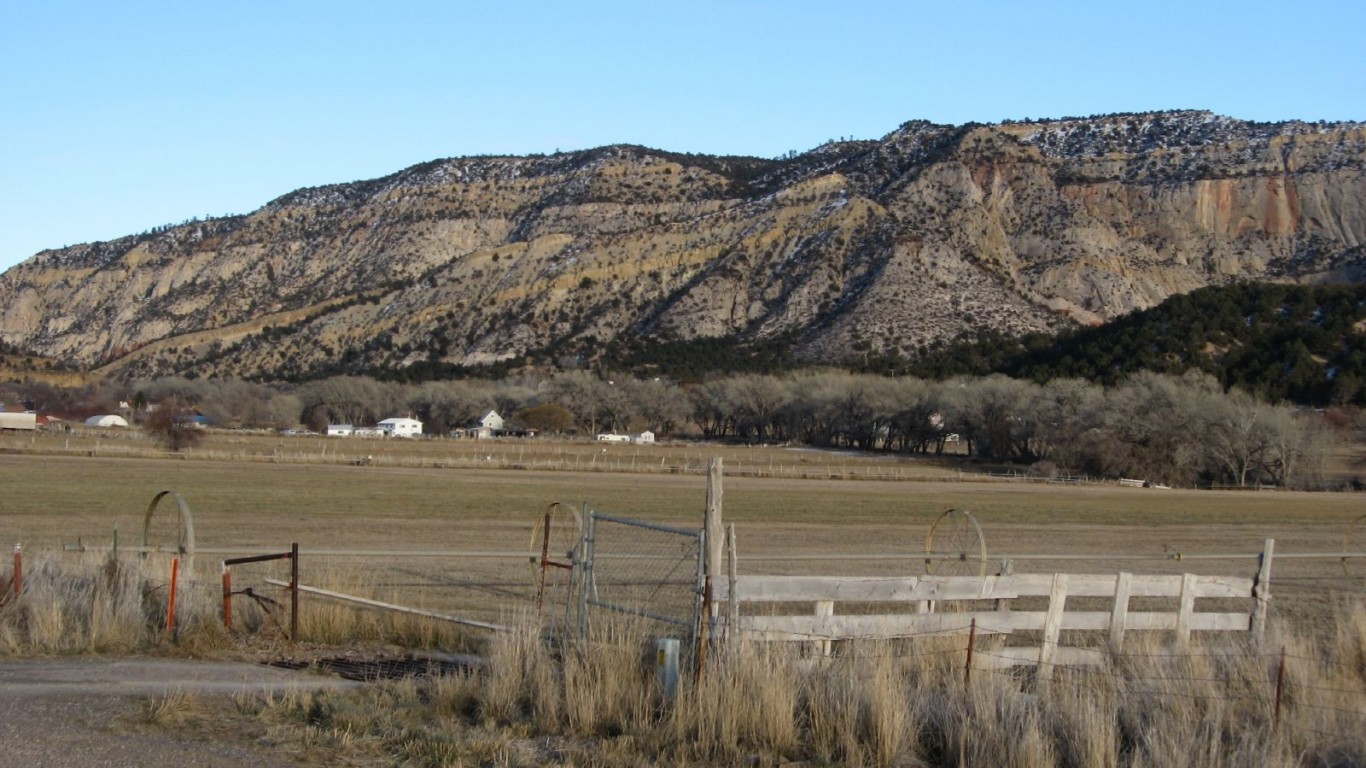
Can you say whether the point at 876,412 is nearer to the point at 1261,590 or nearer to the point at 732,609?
the point at 1261,590

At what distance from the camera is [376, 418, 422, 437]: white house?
11656 centimetres

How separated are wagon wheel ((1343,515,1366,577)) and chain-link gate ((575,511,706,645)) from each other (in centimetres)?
1265

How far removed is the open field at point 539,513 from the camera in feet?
75.9

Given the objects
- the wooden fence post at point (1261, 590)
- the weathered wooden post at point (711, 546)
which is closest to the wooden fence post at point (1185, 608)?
the wooden fence post at point (1261, 590)

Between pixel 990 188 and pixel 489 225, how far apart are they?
71.1 m

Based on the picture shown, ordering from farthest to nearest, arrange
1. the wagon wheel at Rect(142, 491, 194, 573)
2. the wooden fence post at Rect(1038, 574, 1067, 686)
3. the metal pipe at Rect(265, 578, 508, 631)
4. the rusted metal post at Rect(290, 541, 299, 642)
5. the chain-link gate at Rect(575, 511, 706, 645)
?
the wagon wheel at Rect(142, 491, 194, 573) → the metal pipe at Rect(265, 578, 508, 631) → the rusted metal post at Rect(290, 541, 299, 642) → the wooden fence post at Rect(1038, 574, 1067, 686) → the chain-link gate at Rect(575, 511, 706, 645)

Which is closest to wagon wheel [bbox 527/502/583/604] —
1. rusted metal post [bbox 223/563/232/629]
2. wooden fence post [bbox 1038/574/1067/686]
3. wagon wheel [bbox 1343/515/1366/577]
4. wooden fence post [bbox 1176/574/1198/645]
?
rusted metal post [bbox 223/563/232/629]

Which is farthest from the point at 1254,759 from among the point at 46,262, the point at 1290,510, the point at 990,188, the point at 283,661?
the point at 46,262

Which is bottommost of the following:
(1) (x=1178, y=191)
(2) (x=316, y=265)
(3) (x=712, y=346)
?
(3) (x=712, y=346)

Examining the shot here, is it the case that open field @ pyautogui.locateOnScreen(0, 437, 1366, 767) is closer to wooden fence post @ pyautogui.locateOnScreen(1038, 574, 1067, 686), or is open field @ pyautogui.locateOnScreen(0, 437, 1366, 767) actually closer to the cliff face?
wooden fence post @ pyautogui.locateOnScreen(1038, 574, 1067, 686)

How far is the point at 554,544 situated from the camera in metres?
26.5

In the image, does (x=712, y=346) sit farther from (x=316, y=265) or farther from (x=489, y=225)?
(x=316, y=265)

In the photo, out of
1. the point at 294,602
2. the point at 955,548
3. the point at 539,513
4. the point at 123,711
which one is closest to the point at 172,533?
the point at 539,513

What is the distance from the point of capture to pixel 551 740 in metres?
9.88
